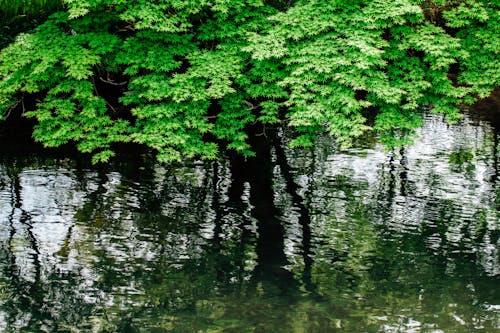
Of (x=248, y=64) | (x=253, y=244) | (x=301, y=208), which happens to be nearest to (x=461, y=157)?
(x=301, y=208)

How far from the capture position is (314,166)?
48.0 feet

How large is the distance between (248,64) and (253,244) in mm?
3913

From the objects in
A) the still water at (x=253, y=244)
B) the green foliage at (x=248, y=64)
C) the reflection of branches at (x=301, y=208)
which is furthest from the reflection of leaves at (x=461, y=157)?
the reflection of branches at (x=301, y=208)

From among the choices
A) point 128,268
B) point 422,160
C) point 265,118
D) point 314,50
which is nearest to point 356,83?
point 314,50

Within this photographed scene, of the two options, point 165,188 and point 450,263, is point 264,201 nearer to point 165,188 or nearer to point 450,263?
point 165,188

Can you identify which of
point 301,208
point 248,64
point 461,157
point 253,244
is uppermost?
point 248,64

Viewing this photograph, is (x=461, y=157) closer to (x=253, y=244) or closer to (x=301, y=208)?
(x=301, y=208)

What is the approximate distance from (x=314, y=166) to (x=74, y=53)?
754cm

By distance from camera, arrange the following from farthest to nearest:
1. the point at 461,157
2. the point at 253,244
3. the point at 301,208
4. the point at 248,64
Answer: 1. the point at 461,157
2. the point at 301,208
3. the point at 248,64
4. the point at 253,244

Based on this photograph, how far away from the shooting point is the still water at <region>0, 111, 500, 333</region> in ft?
25.4

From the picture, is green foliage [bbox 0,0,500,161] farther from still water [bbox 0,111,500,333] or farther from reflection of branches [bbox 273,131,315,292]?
reflection of branches [bbox 273,131,315,292]

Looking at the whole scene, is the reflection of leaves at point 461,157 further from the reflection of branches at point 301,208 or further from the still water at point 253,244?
the reflection of branches at point 301,208

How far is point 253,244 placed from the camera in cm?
1012

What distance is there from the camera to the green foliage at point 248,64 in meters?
9.62
